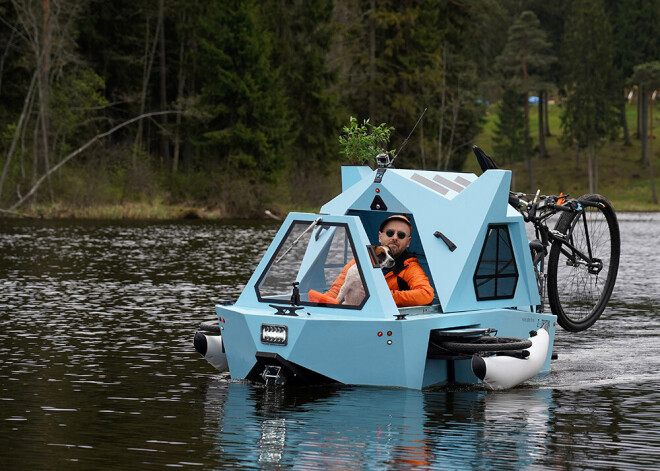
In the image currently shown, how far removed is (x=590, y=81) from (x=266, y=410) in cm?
10933

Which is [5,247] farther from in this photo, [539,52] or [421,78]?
[539,52]

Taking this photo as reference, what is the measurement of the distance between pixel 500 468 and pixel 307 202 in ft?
250

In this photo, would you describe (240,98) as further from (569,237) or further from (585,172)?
(569,237)

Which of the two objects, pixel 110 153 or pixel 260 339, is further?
pixel 110 153

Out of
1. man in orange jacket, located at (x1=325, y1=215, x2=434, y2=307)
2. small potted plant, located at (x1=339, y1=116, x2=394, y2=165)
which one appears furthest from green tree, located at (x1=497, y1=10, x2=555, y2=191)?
man in orange jacket, located at (x1=325, y1=215, x2=434, y2=307)

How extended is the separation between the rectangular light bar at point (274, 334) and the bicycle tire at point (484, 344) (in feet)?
5.50

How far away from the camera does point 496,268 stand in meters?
15.2

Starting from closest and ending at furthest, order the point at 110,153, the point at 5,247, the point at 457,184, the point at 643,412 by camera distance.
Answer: the point at 643,412
the point at 457,184
the point at 5,247
the point at 110,153

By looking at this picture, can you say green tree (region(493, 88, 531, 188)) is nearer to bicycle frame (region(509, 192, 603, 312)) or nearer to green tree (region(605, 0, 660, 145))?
green tree (region(605, 0, 660, 145))

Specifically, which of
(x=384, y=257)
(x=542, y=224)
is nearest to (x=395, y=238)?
(x=384, y=257)

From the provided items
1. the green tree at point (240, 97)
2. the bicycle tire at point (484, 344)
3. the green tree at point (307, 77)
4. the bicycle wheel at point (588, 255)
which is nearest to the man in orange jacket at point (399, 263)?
the bicycle tire at point (484, 344)

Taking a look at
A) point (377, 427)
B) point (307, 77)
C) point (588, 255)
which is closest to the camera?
point (377, 427)

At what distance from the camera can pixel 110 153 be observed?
265ft

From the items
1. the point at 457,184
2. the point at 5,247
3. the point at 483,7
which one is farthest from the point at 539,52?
the point at 457,184
